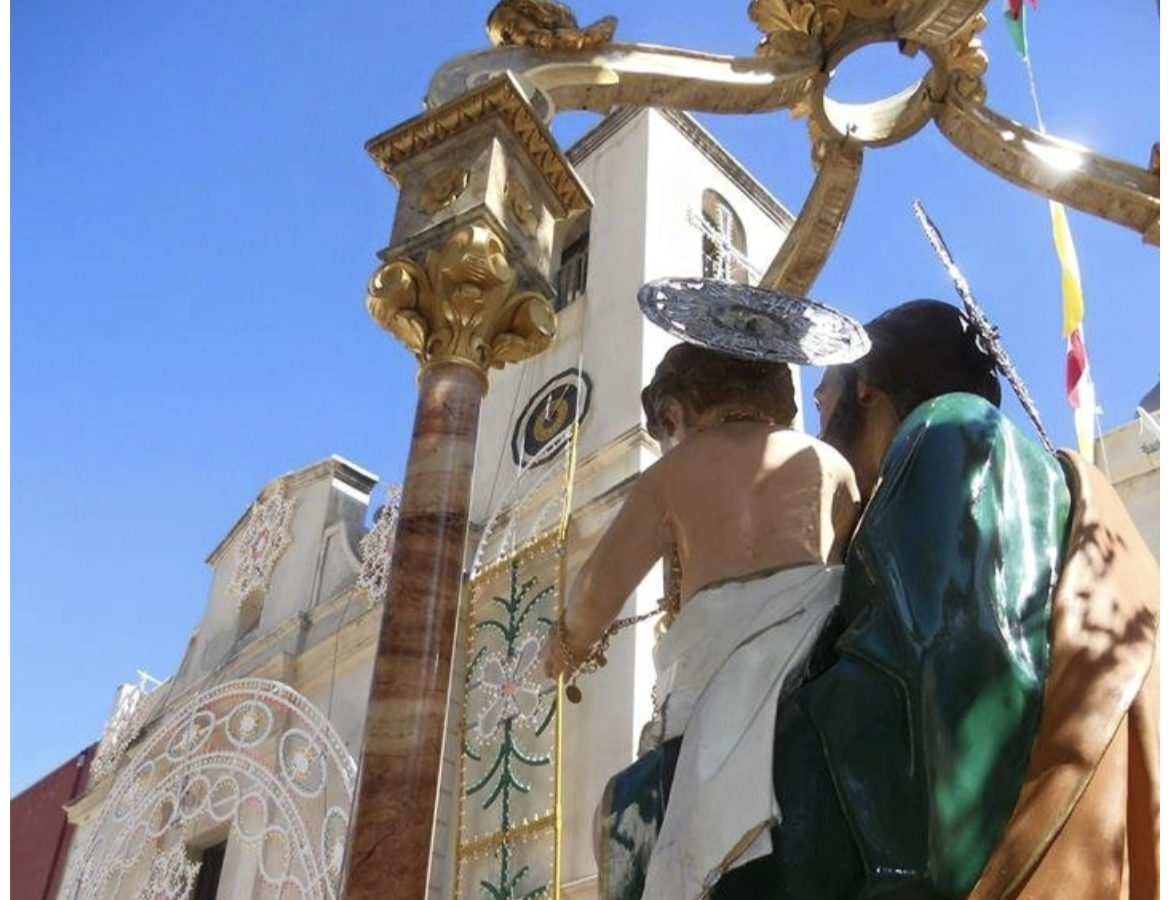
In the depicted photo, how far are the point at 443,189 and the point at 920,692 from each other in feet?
8.86

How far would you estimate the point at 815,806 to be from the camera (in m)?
2.03

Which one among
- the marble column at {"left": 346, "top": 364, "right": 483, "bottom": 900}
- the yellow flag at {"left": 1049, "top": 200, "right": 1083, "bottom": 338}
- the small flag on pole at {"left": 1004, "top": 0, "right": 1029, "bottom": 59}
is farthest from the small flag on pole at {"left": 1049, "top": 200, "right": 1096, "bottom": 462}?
the marble column at {"left": 346, "top": 364, "right": 483, "bottom": 900}

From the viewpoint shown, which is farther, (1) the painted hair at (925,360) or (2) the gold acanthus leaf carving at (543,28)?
(2) the gold acanthus leaf carving at (543,28)

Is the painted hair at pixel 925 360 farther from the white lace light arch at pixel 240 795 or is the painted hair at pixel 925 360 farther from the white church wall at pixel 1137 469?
the white church wall at pixel 1137 469

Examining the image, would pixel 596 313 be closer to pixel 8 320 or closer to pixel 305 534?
pixel 305 534

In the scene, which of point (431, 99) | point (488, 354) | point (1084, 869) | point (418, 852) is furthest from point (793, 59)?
point (1084, 869)

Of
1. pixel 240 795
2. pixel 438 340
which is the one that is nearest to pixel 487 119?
pixel 438 340

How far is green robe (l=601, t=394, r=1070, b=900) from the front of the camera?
1859 millimetres

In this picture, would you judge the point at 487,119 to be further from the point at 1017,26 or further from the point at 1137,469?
the point at 1137,469

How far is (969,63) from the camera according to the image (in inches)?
199

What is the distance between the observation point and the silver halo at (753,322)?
273cm

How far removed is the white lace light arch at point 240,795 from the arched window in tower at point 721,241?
5530 mm

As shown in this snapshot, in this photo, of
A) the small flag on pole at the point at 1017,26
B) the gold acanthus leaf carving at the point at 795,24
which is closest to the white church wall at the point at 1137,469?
the small flag on pole at the point at 1017,26

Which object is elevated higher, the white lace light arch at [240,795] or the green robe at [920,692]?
the white lace light arch at [240,795]
